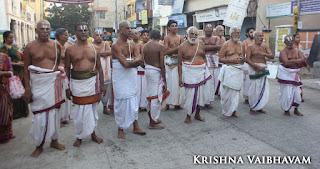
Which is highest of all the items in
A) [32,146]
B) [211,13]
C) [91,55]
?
[211,13]

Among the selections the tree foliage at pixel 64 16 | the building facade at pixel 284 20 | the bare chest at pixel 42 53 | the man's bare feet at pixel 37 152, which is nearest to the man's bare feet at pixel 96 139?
the man's bare feet at pixel 37 152

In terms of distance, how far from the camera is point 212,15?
735 inches

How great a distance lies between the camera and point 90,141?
4527 mm

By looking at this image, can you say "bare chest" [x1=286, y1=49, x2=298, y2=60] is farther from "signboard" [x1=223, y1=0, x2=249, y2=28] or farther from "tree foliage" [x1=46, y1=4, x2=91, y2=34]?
"tree foliage" [x1=46, y1=4, x2=91, y2=34]

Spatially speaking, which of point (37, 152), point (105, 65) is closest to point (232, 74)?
point (105, 65)

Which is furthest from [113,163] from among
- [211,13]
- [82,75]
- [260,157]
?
[211,13]

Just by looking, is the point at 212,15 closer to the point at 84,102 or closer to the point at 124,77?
the point at 124,77

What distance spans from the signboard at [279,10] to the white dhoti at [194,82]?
9.43 m

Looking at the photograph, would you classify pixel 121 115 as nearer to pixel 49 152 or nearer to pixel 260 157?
pixel 49 152

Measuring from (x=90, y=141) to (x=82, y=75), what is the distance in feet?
3.98

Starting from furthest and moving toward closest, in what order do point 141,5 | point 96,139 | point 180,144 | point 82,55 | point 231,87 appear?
point 141,5 → point 231,87 → point 96,139 → point 180,144 → point 82,55

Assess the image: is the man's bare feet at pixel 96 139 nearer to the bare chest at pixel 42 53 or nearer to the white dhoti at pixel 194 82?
the bare chest at pixel 42 53

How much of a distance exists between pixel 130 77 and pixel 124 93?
0.99 feet

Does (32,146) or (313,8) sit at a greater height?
(313,8)
